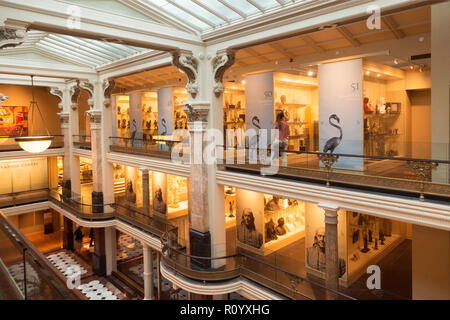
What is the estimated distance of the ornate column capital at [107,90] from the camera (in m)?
15.4

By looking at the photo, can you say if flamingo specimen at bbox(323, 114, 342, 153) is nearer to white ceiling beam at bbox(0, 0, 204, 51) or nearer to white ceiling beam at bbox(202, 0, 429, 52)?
white ceiling beam at bbox(202, 0, 429, 52)

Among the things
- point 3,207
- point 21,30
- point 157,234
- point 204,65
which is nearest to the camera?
point 21,30

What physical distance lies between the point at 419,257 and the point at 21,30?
10.2 meters

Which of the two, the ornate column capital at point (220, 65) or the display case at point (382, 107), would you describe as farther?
the ornate column capital at point (220, 65)

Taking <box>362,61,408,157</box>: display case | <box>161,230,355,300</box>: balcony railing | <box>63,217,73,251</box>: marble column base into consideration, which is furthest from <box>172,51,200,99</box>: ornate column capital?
<box>63,217,73,251</box>: marble column base

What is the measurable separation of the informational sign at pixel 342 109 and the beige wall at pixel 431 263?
250cm

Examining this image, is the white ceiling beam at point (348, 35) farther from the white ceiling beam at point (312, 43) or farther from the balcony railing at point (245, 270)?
the balcony railing at point (245, 270)

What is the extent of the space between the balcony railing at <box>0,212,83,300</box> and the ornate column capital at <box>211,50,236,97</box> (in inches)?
299

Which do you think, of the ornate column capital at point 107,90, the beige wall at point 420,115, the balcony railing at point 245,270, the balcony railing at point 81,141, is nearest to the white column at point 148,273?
the balcony railing at point 245,270

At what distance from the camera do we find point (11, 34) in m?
6.35

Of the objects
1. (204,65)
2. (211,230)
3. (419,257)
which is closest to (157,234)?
(211,230)

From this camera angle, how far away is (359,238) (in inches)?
424
